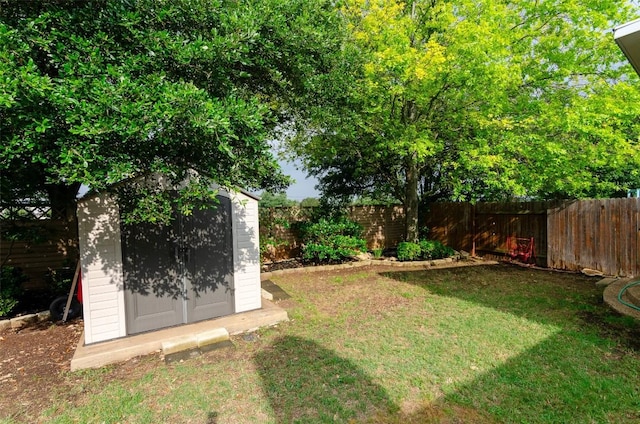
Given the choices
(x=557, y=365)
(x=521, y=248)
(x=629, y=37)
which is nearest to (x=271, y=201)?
(x=521, y=248)

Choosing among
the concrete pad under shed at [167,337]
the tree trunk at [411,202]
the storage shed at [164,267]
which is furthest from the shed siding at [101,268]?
the tree trunk at [411,202]

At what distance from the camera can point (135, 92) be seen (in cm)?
252

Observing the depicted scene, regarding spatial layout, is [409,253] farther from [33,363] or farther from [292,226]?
[33,363]

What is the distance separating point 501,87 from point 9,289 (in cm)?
958

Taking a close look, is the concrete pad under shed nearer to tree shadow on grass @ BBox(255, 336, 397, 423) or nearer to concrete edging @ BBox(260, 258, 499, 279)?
tree shadow on grass @ BBox(255, 336, 397, 423)

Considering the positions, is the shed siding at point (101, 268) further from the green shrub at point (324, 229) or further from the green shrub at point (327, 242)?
the green shrub at point (324, 229)

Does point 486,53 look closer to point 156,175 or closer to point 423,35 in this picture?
point 423,35

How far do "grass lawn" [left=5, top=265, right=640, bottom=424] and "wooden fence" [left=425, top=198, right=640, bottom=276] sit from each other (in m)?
2.51

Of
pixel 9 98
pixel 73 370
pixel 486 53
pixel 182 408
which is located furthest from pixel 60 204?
pixel 486 53

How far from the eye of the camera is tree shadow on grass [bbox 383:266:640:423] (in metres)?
2.52

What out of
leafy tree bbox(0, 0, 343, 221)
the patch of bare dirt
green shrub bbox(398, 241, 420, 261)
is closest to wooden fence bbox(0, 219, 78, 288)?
the patch of bare dirt

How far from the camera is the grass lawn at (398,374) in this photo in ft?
8.32

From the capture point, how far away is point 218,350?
12.1ft

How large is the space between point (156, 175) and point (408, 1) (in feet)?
24.4
